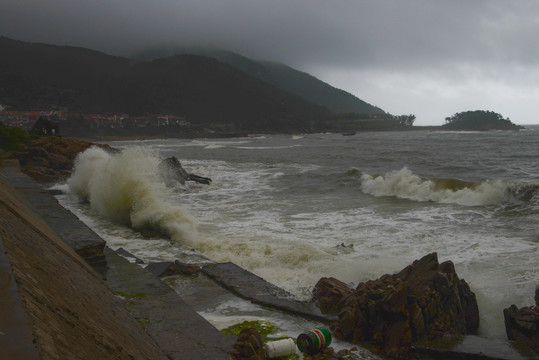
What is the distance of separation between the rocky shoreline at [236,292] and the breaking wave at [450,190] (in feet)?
36.2

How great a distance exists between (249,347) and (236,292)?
2.00 meters

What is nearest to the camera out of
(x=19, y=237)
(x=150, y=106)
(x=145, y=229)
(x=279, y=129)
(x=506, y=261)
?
(x=19, y=237)

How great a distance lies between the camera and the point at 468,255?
844 centimetres

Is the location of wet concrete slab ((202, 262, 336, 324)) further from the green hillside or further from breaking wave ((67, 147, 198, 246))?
the green hillside

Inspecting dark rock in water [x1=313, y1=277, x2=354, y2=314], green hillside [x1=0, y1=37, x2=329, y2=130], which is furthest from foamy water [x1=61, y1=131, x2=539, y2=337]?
green hillside [x1=0, y1=37, x2=329, y2=130]

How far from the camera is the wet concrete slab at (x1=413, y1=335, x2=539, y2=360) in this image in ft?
14.3

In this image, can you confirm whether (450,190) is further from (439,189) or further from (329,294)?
(329,294)

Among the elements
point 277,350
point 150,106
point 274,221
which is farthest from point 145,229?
point 150,106

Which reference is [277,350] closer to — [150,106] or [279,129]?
[279,129]

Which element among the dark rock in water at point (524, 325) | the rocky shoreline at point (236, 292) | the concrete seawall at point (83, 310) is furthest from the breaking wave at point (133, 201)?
the dark rock in water at point (524, 325)

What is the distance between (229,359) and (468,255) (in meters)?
6.26

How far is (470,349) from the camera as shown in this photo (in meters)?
4.45

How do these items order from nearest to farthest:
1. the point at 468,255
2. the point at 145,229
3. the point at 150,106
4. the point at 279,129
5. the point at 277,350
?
the point at 277,350 → the point at 468,255 → the point at 145,229 → the point at 279,129 → the point at 150,106

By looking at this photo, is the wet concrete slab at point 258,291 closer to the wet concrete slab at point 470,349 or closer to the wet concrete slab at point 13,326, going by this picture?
the wet concrete slab at point 470,349
